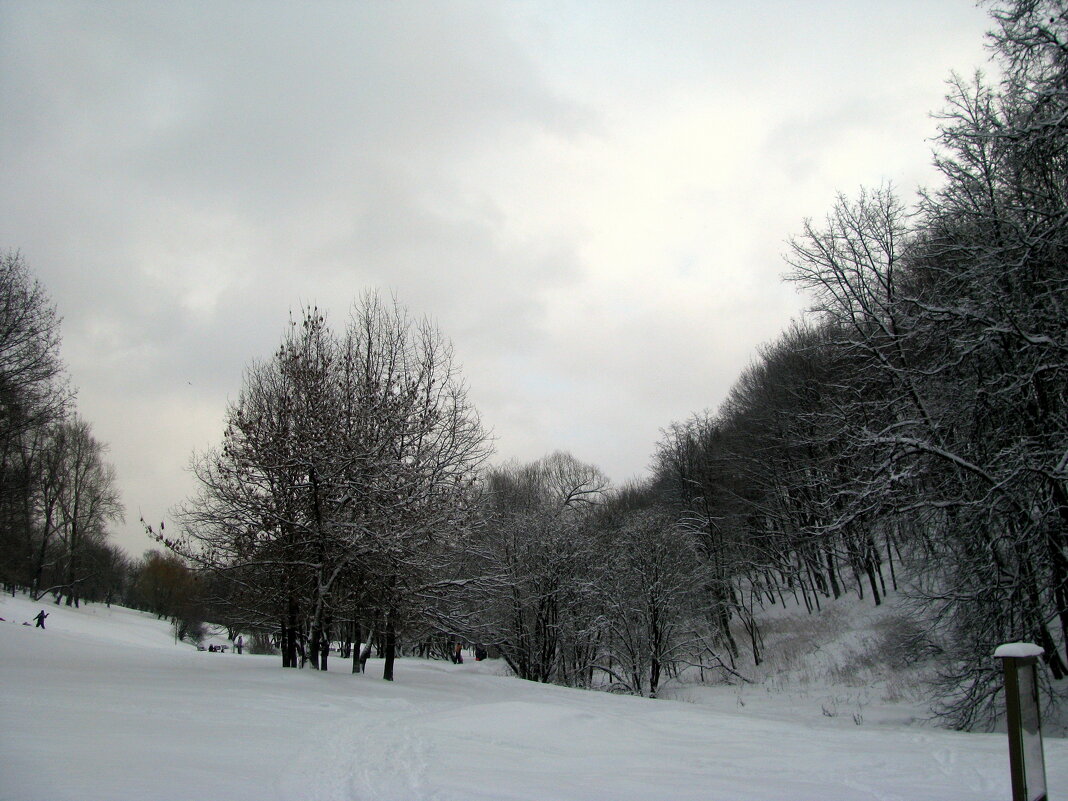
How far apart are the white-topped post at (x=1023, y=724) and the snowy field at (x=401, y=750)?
268cm

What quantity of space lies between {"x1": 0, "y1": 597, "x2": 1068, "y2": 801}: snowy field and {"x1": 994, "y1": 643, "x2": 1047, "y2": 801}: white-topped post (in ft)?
8.80

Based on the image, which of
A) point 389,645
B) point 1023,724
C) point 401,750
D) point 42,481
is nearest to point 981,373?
point 1023,724

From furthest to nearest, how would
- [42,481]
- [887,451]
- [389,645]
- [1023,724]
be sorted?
[42,481], [389,645], [887,451], [1023,724]

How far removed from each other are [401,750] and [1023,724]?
6.20 m

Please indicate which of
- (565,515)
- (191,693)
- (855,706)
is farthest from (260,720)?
(565,515)

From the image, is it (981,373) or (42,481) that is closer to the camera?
(981,373)

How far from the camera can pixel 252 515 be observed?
15641 mm

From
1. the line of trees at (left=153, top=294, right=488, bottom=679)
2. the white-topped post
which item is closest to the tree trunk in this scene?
the line of trees at (left=153, top=294, right=488, bottom=679)

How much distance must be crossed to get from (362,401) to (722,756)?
12238 mm

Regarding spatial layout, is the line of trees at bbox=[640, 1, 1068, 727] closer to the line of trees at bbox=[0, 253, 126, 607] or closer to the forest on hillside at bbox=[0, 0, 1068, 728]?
the forest on hillside at bbox=[0, 0, 1068, 728]

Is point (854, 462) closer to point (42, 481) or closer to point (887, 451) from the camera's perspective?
point (887, 451)

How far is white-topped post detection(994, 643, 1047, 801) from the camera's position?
394 cm

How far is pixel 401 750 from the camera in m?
7.48

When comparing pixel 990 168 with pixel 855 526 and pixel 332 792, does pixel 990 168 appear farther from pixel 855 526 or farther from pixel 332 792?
pixel 332 792
